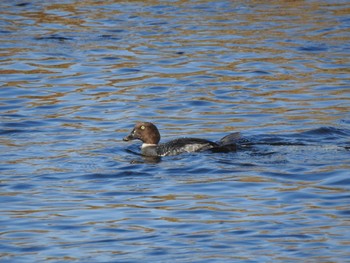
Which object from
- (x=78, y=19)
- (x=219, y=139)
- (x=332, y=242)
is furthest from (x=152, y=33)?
(x=332, y=242)

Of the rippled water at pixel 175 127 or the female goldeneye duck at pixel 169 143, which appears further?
the female goldeneye duck at pixel 169 143

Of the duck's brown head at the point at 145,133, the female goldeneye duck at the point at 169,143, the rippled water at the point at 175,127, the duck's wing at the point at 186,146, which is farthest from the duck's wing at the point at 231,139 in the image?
the duck's brown head at the point at 145,133

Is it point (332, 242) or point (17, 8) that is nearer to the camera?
point (332, 242)

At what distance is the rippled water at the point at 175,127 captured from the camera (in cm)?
955

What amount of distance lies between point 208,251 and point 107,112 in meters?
7.25

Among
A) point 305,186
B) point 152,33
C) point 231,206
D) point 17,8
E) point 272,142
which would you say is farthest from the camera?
point 17,8

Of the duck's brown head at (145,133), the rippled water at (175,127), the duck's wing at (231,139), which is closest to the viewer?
the rippled water at (175,127)

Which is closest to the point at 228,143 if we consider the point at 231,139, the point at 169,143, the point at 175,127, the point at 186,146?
the point at 231,139

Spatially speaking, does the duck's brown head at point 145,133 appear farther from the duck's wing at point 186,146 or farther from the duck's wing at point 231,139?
the duck's wing at point 231,139

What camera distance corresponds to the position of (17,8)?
22984mm

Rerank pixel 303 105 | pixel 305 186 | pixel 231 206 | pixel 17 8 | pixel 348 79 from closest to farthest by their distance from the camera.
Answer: pixel 231 206, pixel 305 186, pixel 303 105, pixel 348 79, pixel 17 8

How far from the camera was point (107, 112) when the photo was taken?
16.1 m

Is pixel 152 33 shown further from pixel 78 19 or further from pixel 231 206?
pixel 231 206

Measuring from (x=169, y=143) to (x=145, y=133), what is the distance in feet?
1.57
